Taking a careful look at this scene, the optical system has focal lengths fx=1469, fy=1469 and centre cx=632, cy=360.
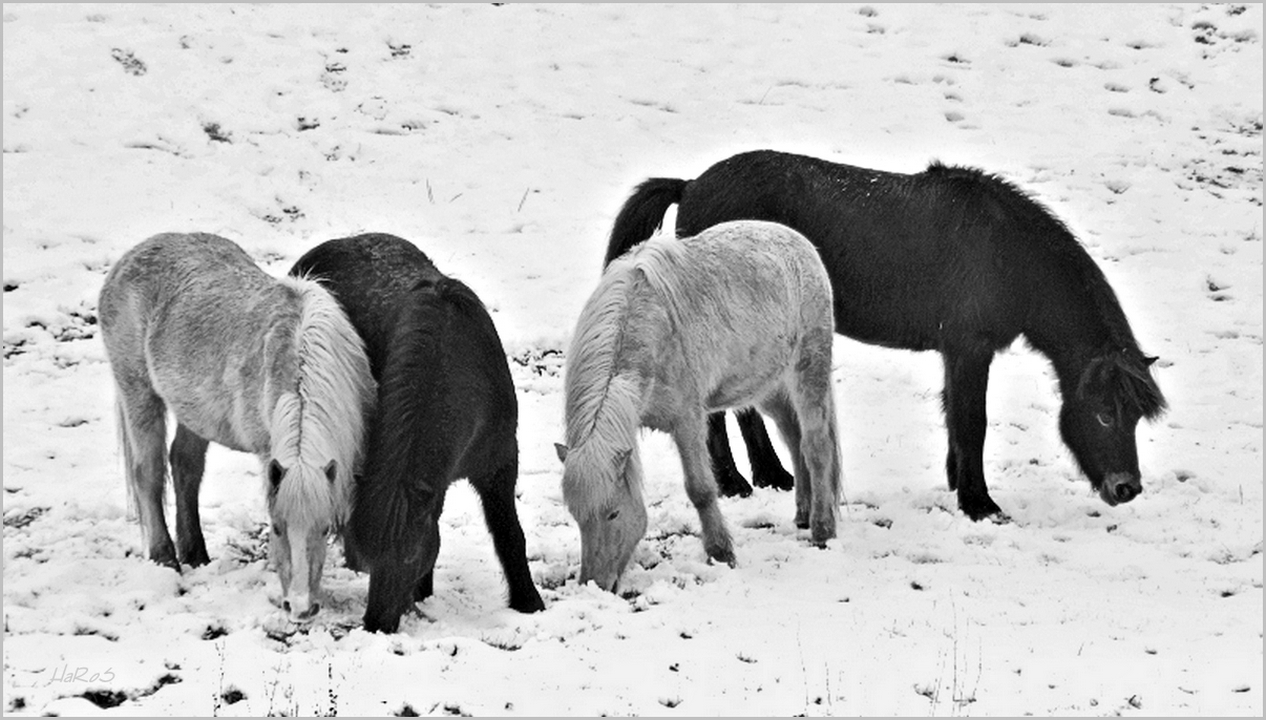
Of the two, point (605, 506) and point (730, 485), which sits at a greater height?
point (605, 506)

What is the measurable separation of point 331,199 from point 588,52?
4.34m

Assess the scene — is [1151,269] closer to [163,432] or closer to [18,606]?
[163,432]

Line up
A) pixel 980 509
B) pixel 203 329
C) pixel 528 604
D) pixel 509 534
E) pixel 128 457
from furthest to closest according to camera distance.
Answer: pixel 980 509 → pixel 128 457 → pixel 203 329 → pixel 509 534 → pixel 528 604

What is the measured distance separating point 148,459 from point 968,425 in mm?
4913

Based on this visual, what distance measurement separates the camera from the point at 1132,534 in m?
8.69

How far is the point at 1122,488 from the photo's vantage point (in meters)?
9.00

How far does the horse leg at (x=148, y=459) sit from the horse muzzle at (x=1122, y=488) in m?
5.51

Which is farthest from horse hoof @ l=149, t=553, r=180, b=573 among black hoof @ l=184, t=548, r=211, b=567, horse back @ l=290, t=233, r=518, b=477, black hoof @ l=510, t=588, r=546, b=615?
black hoof @ l=510, t=588, r=546, b=615

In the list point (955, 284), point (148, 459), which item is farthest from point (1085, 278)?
point (148, 459)

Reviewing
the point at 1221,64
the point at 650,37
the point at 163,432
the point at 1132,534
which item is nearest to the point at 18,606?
the point at 163,432

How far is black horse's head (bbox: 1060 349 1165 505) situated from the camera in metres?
9.05

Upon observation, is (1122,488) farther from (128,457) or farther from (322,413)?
(128,457)

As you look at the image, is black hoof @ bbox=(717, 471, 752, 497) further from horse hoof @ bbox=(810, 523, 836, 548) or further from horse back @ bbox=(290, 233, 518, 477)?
horse back @ bbox=(290, 233, 518, 477)

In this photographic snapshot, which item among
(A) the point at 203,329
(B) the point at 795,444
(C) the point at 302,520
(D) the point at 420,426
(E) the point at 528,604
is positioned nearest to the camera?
(C) the point at 302,520
